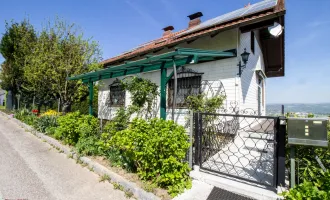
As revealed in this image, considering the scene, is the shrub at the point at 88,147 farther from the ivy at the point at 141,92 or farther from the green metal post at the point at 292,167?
the green metal post at the point at 292,167

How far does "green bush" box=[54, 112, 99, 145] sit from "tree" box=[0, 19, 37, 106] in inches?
345

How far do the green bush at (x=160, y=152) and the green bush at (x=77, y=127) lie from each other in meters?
2.28

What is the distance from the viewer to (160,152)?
2.93 meters

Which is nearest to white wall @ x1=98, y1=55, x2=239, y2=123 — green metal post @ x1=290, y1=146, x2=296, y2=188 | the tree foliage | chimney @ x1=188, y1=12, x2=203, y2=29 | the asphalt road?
green metal post @ x1=290, y1=146, x2=296, y2=188

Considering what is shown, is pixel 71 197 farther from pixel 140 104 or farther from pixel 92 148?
pixel 140 104

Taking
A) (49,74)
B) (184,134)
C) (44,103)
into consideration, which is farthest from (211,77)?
(44,103)

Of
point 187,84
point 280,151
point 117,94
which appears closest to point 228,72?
point 187,84

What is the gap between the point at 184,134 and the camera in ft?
10.5

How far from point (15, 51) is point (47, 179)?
1551 cm

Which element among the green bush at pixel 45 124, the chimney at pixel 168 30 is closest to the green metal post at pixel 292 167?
the green bush at pixel 45 124

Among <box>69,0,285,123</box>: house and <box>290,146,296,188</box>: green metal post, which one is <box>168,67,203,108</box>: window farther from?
<box>290,146,296,188</box>: green metal post

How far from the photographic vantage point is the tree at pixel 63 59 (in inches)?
329

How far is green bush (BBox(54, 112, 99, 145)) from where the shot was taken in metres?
5.11

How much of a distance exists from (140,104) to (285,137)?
18.8 feet
